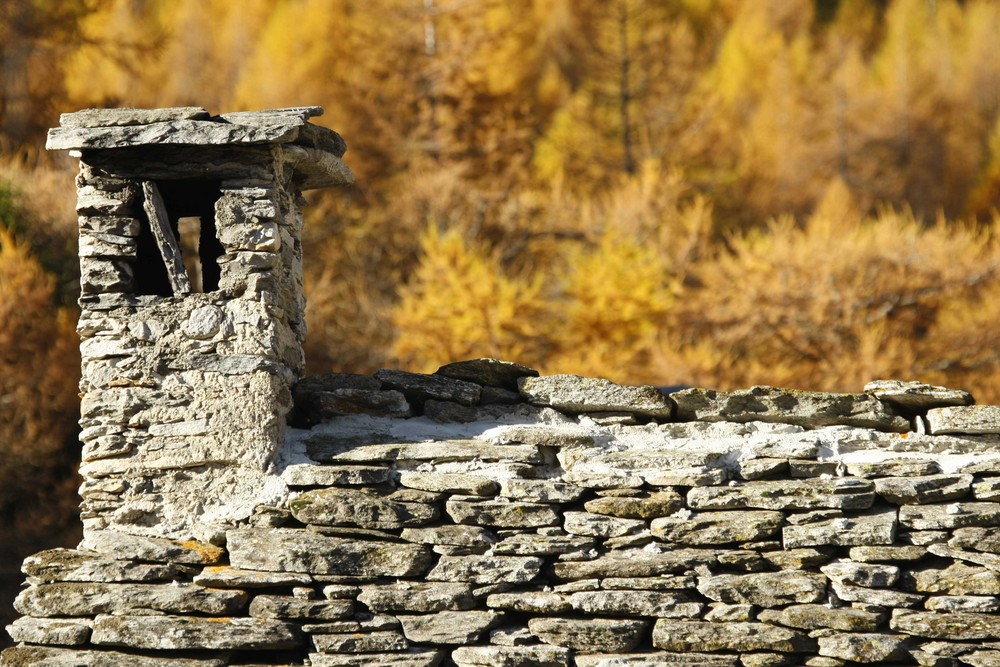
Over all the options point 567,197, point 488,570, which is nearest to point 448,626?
point 488,570

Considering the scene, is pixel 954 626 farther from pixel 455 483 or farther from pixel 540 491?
pixel 455 483

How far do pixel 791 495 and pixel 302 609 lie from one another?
78.4 inches

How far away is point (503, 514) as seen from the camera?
4.60 m

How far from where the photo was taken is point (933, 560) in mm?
4445

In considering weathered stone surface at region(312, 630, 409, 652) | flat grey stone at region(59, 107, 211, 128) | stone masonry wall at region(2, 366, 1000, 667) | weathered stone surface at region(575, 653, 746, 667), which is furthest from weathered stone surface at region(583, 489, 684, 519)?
flat grey stone at region(59, 107, 211, 128)

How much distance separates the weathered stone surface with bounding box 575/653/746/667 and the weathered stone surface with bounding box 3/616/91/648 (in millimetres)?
1959

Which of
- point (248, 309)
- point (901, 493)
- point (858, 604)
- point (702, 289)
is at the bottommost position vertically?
point (858, 604)

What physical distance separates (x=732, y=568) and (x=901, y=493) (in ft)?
2.41

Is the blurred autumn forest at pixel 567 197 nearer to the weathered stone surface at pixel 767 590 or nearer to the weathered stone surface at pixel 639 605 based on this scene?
the weathered stone surface at pixel 639 605

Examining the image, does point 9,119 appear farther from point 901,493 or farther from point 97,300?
point 901,493

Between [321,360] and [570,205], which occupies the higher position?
[570,205]

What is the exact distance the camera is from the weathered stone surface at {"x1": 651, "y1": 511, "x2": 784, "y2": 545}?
4508mm

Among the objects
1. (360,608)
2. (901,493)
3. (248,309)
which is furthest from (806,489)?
(248,309)

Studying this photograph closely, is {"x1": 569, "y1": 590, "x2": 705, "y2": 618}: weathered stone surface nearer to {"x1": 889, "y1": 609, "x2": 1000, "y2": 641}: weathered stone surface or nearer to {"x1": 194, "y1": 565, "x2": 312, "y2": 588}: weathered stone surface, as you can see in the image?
{"x1": 889, "y1": 609, "x2": 1000, "y2": 641}: weathered stone surface
